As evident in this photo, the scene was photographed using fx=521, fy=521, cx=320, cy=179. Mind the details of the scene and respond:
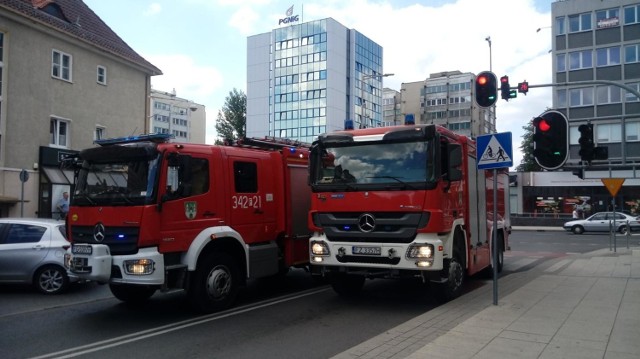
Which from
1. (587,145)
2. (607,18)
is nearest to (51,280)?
(587,145)

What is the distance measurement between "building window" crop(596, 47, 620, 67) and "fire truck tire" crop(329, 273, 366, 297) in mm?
41609

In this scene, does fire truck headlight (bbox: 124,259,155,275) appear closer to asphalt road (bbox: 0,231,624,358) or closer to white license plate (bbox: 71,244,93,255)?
white license plate (bbox: 71,244,93,255)

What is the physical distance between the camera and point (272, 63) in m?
82.2

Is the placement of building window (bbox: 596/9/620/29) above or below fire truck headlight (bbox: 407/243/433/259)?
above

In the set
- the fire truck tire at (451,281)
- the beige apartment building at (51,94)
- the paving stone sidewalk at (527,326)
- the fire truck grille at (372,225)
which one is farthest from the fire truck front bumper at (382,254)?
the beige apartment building at (51,94)

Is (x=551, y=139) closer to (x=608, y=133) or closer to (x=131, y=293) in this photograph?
(x=131, y=293)

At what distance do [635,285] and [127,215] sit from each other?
1023 centimetres

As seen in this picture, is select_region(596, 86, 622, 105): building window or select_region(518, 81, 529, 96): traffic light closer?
select_region(518, 81, 529, 96): traffic light

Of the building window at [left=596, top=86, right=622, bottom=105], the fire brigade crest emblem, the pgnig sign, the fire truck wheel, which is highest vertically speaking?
the pgnig sign

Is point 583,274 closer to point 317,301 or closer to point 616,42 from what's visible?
point 317,301

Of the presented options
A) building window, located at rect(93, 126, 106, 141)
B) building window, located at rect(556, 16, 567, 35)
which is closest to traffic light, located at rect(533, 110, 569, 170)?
building window, located at rect(93, 126, 106, 141)

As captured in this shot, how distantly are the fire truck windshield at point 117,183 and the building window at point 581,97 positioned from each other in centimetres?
4380

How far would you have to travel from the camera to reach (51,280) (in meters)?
10.6

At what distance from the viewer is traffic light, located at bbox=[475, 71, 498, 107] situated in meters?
11.8
